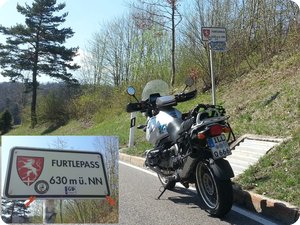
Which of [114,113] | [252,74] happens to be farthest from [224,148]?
[252,74]

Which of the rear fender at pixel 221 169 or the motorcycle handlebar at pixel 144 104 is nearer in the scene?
the rear fender at pixel 221 169

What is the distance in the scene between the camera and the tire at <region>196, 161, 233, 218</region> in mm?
4883

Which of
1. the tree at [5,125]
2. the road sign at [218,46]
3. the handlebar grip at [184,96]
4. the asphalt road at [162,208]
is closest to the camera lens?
the tree at [5,125]

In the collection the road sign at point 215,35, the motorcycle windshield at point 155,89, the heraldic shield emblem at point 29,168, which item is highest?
the road sign at point 215,35

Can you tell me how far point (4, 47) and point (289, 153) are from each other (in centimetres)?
450

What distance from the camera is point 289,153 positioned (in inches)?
261

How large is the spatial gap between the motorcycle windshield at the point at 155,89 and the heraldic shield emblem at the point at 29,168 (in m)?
3.24

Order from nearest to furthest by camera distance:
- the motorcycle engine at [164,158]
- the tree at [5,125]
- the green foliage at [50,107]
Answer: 1. the tree at [5,125]
2. the motorcycle engine at [164,158]
3. the green foliage at [50,107]

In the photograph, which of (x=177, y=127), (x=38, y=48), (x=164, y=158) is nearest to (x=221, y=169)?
(x=177, y=127)

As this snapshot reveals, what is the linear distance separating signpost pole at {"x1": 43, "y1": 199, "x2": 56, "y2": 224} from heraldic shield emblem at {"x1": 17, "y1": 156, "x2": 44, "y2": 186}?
0.24 metres

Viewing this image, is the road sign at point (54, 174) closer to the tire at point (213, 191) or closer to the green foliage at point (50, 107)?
the tire at point (213, 191)

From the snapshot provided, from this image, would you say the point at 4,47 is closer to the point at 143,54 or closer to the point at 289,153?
the point at 143,54

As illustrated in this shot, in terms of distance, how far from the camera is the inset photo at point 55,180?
11.4ft

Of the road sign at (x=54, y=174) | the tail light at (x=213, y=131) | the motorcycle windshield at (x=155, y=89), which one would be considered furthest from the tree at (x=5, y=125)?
the motorcycle windshield at (x=155, y=89)
